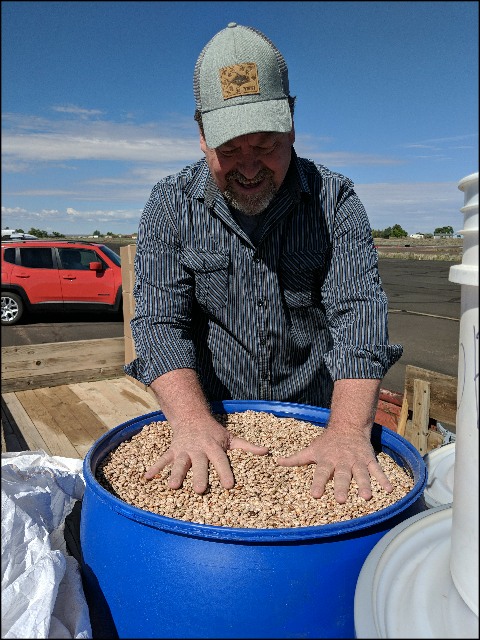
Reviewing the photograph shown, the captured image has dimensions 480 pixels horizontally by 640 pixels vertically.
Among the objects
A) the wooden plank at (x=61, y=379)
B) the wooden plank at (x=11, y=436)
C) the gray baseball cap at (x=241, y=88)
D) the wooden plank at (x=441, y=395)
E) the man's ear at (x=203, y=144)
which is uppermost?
the gray baseball cap at (x=241, y=88)

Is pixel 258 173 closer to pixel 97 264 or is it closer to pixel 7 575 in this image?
pixel 7 575

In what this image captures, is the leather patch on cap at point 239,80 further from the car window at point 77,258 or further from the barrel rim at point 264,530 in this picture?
the car window at point 77,258

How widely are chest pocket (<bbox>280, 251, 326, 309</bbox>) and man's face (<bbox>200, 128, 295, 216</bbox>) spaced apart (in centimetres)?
21

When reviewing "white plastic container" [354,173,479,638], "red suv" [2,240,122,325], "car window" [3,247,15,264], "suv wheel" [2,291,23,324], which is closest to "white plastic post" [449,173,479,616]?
"white plastic container" [354,173,479,638]

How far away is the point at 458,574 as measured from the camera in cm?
72

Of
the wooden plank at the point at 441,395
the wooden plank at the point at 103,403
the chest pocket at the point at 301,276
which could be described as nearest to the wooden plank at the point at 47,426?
the wooden plank at the point at 103,403

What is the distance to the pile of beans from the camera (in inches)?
42.2

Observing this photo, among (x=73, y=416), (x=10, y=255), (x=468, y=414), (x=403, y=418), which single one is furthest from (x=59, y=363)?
(x=10, y=255)

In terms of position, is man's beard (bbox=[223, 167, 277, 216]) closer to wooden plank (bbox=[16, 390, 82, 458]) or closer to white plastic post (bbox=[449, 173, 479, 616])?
white plastic post (bbox=[449, 173, 479, 616])

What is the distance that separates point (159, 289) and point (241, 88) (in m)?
0.61

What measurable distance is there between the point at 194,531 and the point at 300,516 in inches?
9.8

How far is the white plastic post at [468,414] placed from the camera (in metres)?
0.65

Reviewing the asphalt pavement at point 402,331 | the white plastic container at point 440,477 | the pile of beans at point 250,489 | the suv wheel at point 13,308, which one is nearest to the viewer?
the pile of beans at point 250,489

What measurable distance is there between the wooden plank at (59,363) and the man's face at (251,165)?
3.09 meters
